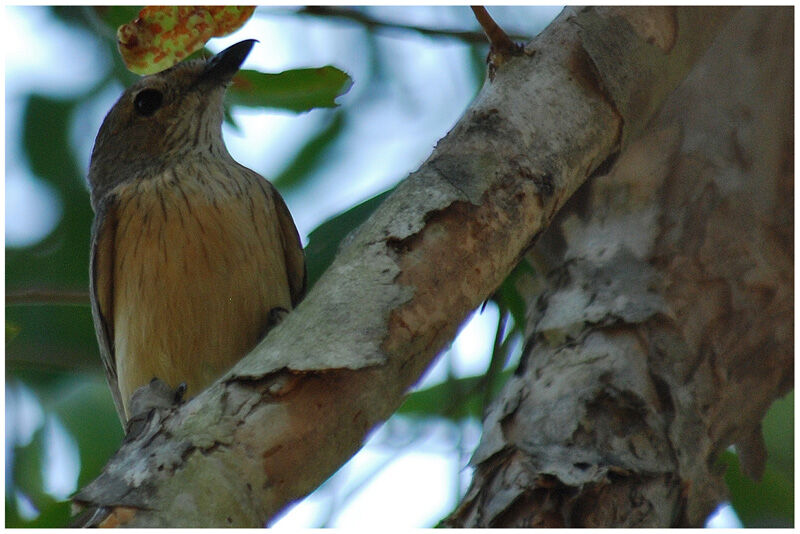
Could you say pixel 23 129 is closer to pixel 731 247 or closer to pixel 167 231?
pixel 167 231

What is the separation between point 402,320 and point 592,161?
0.84 m

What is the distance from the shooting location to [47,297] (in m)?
3.94

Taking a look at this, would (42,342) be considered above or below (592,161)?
above

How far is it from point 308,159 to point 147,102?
3.21ft

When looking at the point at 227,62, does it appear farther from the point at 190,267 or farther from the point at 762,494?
the point at 762,494

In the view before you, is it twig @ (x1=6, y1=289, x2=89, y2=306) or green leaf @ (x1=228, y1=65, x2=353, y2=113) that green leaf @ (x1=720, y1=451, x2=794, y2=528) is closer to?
green leaf @ (x1=228, y1=65, x2=353, y2=113)

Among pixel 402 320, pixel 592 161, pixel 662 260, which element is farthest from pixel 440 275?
pixel 662 260

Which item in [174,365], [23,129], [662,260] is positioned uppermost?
[23,129]

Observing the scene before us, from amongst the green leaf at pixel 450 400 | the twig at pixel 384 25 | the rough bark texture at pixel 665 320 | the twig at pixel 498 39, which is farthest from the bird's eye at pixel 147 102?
the twig at pixel 498 39

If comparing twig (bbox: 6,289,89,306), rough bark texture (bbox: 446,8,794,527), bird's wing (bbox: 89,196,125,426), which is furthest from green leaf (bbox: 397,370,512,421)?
twig (bbox: 6,289,89,306)

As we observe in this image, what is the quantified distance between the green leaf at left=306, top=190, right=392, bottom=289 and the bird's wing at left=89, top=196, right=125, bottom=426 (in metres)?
0.85

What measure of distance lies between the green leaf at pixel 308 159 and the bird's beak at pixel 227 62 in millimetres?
877

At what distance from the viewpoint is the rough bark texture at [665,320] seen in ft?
8.54

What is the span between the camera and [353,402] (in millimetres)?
1931
